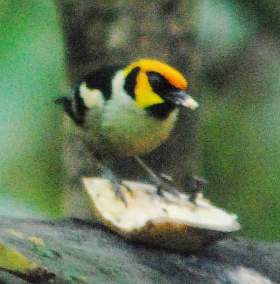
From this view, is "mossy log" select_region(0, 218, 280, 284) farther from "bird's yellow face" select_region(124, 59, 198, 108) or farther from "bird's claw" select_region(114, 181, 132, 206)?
"bird's yellow face" select_region(124, 59, 198, 108)

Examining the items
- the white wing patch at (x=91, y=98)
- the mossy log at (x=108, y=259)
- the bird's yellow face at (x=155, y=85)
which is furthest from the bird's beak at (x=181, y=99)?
the mossy log at (x=108, y=259)

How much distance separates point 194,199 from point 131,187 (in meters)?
0.12

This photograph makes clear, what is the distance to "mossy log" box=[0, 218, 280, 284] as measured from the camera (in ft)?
3.18

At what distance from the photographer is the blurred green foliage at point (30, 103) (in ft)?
5.66

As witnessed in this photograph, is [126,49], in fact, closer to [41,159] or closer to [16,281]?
[41,159]

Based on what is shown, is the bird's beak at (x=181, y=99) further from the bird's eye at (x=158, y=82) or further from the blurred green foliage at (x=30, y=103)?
the blurred green foliage at (x=30, y=103)

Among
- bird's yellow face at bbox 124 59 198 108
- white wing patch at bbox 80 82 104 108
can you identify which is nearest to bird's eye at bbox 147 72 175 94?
bird's yellow face at bbox 124 59 198 108

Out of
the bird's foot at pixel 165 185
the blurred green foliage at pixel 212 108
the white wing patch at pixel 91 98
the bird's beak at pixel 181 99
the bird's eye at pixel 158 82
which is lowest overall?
the bird's foot at pixel 165 185

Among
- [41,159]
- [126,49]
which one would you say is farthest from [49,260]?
[41,159]

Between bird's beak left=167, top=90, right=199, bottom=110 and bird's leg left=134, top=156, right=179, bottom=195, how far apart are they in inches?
6.7

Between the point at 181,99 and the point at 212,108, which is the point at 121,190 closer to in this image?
the point at 181,99

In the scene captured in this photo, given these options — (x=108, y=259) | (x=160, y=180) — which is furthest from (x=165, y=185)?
(x=108, y=259)

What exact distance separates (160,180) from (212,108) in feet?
1.41

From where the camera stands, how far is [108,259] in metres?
1.09
